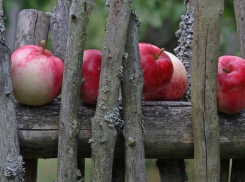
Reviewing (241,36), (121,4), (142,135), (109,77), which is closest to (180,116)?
(142,135)

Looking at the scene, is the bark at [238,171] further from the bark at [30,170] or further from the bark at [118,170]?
the bark at [30,170]

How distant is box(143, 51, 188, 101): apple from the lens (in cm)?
185

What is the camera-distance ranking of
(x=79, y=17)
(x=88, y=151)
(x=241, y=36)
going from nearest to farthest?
1. (x=79, y=17)
2. (x=88, y=151)
3. (x=241, y=36)

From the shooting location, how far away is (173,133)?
173 centimetres

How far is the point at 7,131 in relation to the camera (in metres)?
1.56

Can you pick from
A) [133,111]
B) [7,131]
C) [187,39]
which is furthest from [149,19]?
[7,131]

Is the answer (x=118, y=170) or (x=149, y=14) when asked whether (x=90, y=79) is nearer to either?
(x=118, y=170)

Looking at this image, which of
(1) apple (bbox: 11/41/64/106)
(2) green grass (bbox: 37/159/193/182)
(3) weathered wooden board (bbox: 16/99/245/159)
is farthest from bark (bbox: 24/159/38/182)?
(2) green grass (bbox: 37/159/193/182)

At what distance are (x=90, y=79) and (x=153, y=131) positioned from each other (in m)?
0.28

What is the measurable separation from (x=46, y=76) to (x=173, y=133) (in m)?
0.47

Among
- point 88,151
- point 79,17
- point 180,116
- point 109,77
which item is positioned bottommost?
point 88,151

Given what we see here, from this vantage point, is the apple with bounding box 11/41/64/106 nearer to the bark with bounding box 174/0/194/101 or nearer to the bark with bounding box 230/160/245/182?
the bark with bounding box 174/0/194/101

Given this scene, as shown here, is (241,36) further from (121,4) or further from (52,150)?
(52,150)

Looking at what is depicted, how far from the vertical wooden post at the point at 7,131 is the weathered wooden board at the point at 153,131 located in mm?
65
